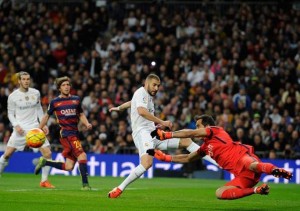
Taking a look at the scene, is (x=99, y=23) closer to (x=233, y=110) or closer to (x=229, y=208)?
(x=233, y=110)

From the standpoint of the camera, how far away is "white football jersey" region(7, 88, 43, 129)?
65.8 feet

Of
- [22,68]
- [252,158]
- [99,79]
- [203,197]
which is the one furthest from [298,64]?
[252,158]

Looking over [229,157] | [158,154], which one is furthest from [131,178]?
[229,157]

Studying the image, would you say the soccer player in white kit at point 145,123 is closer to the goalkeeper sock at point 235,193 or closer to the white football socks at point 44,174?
the goalkeeper sock at point 235,193

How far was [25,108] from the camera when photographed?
66.1 feet

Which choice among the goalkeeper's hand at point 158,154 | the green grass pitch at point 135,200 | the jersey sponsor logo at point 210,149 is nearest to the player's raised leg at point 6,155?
the green grass pitch at point 135,200

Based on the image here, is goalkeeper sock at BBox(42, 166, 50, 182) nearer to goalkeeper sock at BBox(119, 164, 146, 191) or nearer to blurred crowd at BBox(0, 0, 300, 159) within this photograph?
goalkeeper sock at BBox(119, 164, 146, 191)

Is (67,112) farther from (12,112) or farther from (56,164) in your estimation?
(12,112)

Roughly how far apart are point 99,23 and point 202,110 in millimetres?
7567

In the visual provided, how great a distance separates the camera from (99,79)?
31.3 meters

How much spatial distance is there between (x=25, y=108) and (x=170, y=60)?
11384mm

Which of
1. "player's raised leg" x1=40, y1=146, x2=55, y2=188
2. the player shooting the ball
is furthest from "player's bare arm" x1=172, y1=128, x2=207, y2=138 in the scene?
"player's raised leg" x1=40, y1=146, x2=55, y2=188

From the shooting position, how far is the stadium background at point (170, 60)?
27.9 m

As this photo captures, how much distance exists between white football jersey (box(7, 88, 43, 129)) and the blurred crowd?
305 inches
